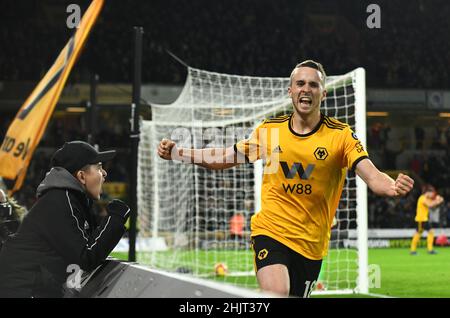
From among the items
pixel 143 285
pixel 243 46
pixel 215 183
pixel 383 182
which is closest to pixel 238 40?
Answer: pixel 243 46

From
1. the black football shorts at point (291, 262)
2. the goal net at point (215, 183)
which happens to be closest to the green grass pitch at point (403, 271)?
the goal net at point (215, 183)

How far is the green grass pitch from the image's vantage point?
10.6 metres

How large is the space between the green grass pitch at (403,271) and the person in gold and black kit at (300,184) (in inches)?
219

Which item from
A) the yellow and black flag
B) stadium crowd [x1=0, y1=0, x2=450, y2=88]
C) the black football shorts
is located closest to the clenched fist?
the black football shorts

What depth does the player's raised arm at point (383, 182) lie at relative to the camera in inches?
145

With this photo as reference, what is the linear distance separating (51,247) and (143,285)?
73 centimetres

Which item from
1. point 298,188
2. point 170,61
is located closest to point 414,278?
point 298,188

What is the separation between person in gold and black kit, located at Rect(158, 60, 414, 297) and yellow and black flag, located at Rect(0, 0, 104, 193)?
442 centimetres

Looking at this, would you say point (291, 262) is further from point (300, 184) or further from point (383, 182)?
point (383, 182)

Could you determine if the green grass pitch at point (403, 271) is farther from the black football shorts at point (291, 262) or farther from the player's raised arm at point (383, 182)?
the player's raised arm at point (383, 182)

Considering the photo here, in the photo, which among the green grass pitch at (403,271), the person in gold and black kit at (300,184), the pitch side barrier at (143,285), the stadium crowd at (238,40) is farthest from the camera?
the stadium crowd at (238,40)

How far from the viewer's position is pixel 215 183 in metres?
17.2

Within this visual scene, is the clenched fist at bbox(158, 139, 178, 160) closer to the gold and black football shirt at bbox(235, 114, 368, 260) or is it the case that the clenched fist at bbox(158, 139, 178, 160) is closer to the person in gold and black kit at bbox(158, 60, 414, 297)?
the person in gold and black kit at bbox(158, 60, 414, 297)
